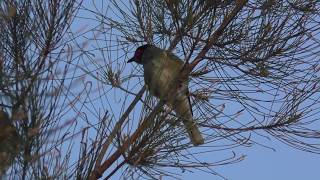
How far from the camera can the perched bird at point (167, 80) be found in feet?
8.88

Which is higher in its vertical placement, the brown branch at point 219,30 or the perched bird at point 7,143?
the brown branch at point 219,30

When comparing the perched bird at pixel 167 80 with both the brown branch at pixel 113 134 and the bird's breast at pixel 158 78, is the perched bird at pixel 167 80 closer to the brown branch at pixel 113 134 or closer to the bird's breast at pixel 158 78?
the bird's breast at pixel 158 78

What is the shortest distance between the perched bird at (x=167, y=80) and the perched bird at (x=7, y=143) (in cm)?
67

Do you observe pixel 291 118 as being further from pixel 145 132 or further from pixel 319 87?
pixel 145 132

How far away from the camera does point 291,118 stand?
3.03 m

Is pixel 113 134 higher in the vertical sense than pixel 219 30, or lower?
lower

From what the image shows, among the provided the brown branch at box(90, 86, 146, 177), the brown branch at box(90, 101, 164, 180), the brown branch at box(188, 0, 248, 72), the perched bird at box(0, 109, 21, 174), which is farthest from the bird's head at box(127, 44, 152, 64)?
the perched bird at box(0, 109, 21, 174)

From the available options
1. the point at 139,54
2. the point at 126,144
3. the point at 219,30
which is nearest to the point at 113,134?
the point at 126,144

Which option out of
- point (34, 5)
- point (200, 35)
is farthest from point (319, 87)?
point (34, 5)

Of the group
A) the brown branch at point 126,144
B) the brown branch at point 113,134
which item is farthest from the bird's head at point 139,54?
the brown branch at point 126,144

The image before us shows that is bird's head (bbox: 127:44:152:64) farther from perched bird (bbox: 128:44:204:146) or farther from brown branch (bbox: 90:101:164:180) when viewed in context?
brown branch (bbox: 90:101:164:180)

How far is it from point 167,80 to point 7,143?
108cm

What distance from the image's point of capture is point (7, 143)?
1.86 meters

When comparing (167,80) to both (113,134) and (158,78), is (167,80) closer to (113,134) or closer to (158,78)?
(158,78)
